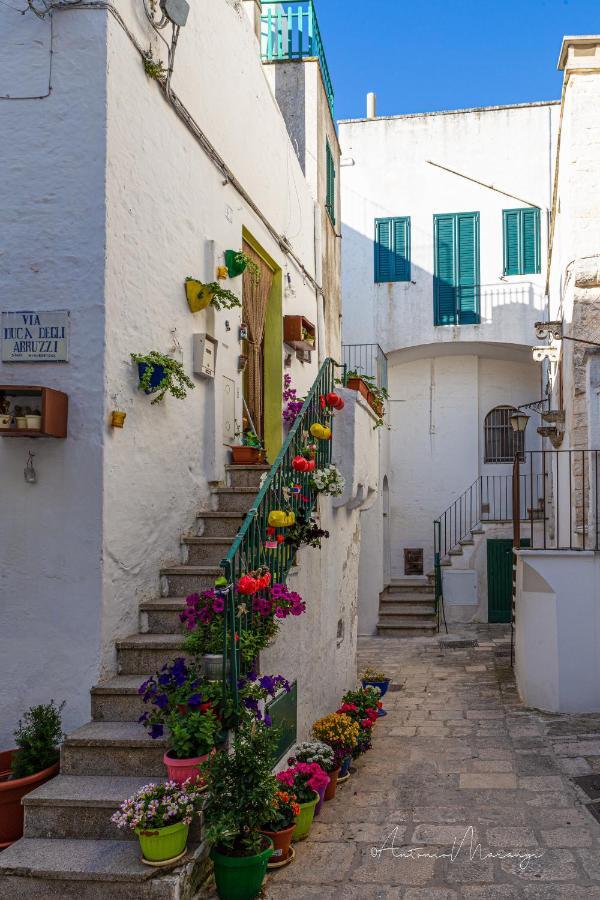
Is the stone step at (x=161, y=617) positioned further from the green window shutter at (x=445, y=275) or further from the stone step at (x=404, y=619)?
the green window shutter at (x=445, y=275)

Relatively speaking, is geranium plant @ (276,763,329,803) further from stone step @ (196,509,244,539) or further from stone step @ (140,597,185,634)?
stone step @ (196,509,244,539)

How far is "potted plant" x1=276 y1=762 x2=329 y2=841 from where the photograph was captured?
191 inches

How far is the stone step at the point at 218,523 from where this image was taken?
643 cm

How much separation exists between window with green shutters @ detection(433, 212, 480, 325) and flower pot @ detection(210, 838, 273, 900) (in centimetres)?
1387

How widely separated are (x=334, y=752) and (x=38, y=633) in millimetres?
A: 2542

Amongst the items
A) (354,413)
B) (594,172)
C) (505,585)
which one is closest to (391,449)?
(505,585)

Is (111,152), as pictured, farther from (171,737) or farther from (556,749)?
(556,749)

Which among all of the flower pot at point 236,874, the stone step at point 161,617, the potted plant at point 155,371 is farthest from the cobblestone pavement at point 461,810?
the potted plant at point 155,371

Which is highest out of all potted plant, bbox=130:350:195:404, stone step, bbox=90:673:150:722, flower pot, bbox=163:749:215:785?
potted plant, bbox=130:350:195:404

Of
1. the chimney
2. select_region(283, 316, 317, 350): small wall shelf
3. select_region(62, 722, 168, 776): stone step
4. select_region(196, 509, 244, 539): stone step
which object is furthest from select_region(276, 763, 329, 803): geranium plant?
the chimney

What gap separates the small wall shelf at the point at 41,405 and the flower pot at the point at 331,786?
3.08 m

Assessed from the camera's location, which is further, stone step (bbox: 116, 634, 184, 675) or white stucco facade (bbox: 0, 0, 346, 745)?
stone step (bbox: 116, 634, 184, 675)

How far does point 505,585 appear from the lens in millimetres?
16266

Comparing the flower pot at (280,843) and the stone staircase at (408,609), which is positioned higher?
the flower pot at (280,843)
